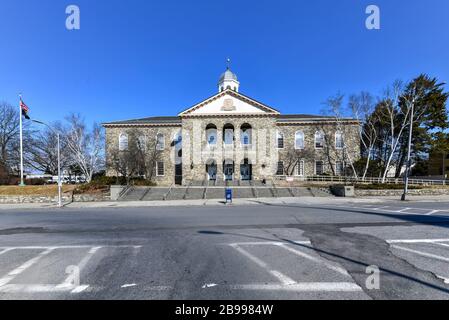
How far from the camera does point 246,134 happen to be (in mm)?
37750

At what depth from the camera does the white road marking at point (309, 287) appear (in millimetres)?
3844

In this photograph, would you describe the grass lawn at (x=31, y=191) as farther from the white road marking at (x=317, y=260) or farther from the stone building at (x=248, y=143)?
the white road marking at (x=317, y=260)

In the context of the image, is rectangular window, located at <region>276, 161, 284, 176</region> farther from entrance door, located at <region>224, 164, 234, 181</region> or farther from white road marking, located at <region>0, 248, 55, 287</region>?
white road marking, located at <region>0, 248, 55, 287</region>

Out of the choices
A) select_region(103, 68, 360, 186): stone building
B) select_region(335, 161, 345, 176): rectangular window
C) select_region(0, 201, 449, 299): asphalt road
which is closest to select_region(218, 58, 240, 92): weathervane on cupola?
select_region(103, 68, 360, 186): stone building

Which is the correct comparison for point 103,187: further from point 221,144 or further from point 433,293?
point 433,293

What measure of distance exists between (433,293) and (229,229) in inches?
236

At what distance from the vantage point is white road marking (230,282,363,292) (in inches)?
151

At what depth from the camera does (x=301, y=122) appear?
126 ft

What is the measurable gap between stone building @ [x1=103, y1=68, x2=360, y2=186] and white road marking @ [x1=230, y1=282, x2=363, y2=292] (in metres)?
30.5

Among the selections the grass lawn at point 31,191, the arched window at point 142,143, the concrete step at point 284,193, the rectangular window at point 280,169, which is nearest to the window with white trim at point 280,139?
the rectangular window at point 280,169

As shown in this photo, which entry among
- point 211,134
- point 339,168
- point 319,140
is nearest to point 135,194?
point 211,134

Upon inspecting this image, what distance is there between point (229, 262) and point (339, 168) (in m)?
37.2

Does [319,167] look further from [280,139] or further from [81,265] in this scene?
[81,265]

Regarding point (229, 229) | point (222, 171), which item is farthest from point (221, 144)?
point (229, 229)
